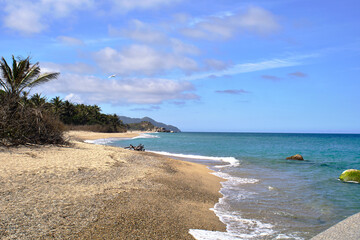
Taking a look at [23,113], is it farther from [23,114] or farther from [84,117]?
[84,117]

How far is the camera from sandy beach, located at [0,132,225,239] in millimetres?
5117

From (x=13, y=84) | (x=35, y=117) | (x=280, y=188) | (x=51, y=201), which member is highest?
(x=13, y=84)

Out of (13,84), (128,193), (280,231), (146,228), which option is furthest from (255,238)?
(13,84)

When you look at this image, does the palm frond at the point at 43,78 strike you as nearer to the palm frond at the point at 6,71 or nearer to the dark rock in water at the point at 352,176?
the palm frond at the point at 6,71

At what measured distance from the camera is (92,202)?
668cm

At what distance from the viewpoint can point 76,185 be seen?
8.09m

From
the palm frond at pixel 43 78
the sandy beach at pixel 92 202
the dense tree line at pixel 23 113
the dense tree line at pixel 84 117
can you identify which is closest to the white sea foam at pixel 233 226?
the sandy beach at pixel 92 202

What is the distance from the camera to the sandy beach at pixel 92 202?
5117 millimetres

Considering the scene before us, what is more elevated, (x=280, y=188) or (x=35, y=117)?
(x=35, y=117)

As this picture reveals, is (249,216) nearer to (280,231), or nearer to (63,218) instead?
(280,231)

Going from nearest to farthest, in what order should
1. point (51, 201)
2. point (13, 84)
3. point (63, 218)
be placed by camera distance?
point (63, 218), point (51, 201), point (13, 84)

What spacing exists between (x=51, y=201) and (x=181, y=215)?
129 inches

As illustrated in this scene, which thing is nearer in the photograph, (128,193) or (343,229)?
(343,229)

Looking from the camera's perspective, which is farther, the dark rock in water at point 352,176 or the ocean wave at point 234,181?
the dark rock in water at point 352,176
